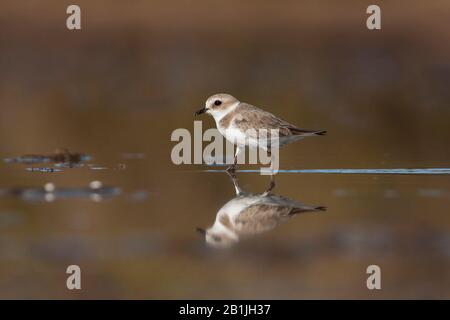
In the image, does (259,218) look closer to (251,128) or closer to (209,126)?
(251,128)

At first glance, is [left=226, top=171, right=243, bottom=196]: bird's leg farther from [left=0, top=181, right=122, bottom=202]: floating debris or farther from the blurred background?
[left=0, top=181, right=122, bottom=202]: floating debris

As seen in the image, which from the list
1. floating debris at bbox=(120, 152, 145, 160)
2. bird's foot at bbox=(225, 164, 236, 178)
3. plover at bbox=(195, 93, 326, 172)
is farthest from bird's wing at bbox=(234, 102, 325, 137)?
floating debris at bbox=(120, 152, 145, 160)

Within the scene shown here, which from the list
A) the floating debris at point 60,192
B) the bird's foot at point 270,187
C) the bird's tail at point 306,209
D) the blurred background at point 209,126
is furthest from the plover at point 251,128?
the bird's tail at point 306,209

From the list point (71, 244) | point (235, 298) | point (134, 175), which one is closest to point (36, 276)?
point (71, 244)

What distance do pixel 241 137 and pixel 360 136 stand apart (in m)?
3.97

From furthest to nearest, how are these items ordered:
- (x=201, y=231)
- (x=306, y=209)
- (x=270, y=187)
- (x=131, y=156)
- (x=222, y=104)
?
1. (x=131, y=156)
2. (x=222, y=104)
3. (x=270, y=187)
4. (x=306, y=209)
5. (x=201, y=231)

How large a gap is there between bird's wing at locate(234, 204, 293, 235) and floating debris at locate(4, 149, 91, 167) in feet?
13.1

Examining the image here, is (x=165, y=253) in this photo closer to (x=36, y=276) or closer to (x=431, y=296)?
(x=36, y=276)

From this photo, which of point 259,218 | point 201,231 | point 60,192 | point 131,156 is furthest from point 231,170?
point 201,231

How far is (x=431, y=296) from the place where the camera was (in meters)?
5.73

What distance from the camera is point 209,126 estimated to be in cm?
1490

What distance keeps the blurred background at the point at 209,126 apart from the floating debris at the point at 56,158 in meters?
0.44

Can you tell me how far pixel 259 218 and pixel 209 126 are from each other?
7.06 meters

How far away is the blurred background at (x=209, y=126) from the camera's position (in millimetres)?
6332
